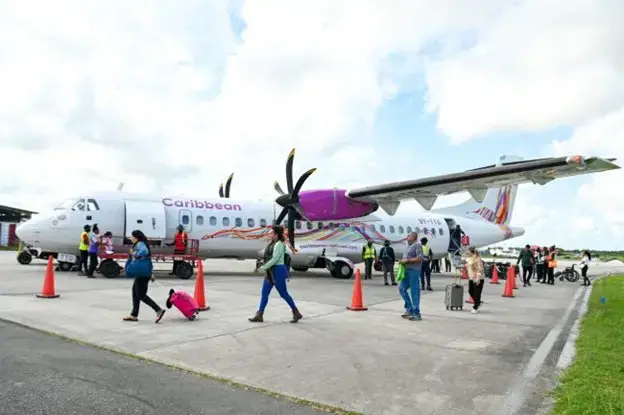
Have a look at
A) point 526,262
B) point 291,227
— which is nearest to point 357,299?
point 291,227

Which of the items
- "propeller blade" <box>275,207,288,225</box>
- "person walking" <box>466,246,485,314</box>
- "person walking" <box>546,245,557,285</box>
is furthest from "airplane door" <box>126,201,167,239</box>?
"person walking" <box>546,245,557,285</box>

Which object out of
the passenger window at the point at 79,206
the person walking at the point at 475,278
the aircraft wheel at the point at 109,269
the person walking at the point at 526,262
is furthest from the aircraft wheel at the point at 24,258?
the person walking at the point at 526,262

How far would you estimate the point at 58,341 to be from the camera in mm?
6148

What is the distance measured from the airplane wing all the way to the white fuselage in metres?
2.40

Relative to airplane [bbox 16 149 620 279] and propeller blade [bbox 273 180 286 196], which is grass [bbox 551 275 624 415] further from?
propeller blade [bbox 273 180 286 196]

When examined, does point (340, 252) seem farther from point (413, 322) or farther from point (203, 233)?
point (413, 322)

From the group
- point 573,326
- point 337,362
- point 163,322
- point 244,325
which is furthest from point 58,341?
point 573,326

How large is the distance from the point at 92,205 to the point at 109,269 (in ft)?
8.27

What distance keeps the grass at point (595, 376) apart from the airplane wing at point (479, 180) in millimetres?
5501

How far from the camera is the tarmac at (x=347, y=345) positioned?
181 inches

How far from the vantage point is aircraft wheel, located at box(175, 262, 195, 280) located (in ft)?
53.3

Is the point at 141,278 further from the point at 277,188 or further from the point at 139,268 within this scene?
the point at 277,188

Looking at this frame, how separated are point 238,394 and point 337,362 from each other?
1.61 metres

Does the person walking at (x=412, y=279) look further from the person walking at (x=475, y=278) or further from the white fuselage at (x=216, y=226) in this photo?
the white fuselage at (x=216, y=226)
